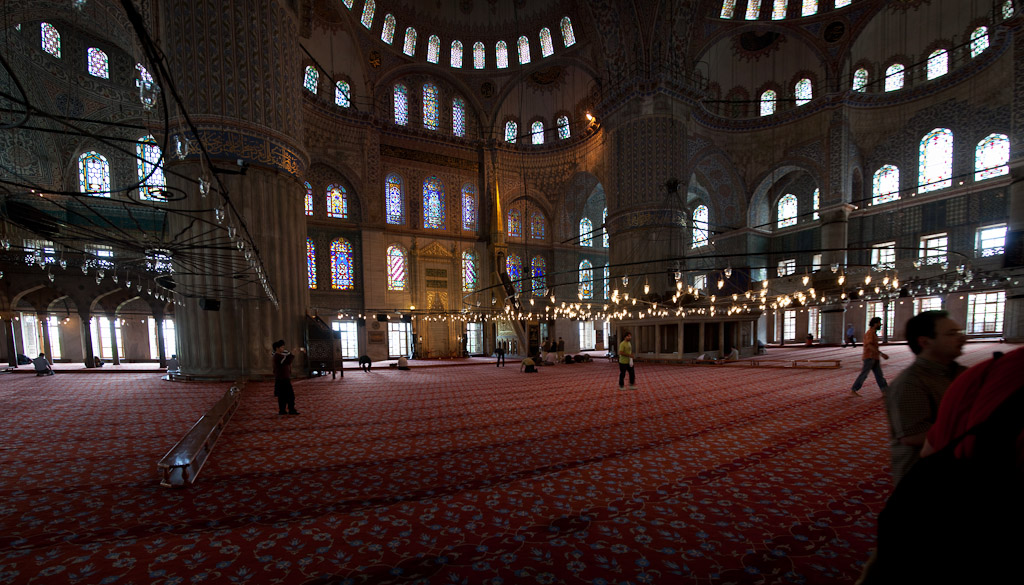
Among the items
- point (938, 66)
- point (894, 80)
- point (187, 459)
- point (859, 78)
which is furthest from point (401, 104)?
point (938, 66)

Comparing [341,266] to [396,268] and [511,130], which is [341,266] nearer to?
[396,268]

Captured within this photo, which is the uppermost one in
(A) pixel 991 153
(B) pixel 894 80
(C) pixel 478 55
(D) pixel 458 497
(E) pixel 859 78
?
(C) pixel 478 55

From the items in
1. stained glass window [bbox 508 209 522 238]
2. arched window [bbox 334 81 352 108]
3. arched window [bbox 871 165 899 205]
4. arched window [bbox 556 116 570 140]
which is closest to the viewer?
arched window [bbox 871 165 899 205]

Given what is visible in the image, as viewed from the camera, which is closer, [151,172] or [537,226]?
[151,172]

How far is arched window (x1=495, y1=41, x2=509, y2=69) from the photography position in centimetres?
1783

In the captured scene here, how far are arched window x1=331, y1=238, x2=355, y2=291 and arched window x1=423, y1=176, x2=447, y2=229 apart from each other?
3243mm

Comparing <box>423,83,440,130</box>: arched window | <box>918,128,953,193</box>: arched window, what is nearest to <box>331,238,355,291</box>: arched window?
<box>423,83,440,130</box>: arched window

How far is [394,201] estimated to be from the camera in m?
16.5

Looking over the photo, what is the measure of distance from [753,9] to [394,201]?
15013mm

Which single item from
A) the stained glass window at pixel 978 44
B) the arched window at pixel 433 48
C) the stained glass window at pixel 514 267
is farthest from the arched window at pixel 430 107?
the stained glass window at pixel 978 44

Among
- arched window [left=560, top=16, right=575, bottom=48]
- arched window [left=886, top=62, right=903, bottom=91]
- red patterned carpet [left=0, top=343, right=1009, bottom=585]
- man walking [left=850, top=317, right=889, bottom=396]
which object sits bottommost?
red patterned carpet [left=0, top=343, right=1009, bottom=585]

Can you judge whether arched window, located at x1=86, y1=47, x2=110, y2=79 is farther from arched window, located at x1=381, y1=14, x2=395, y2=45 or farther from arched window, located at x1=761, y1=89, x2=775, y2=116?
arched window, located at x1=761, y1=89, x2=775, y2=116

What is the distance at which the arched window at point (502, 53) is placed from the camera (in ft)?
58.5

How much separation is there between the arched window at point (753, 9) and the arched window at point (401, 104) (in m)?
13.0
